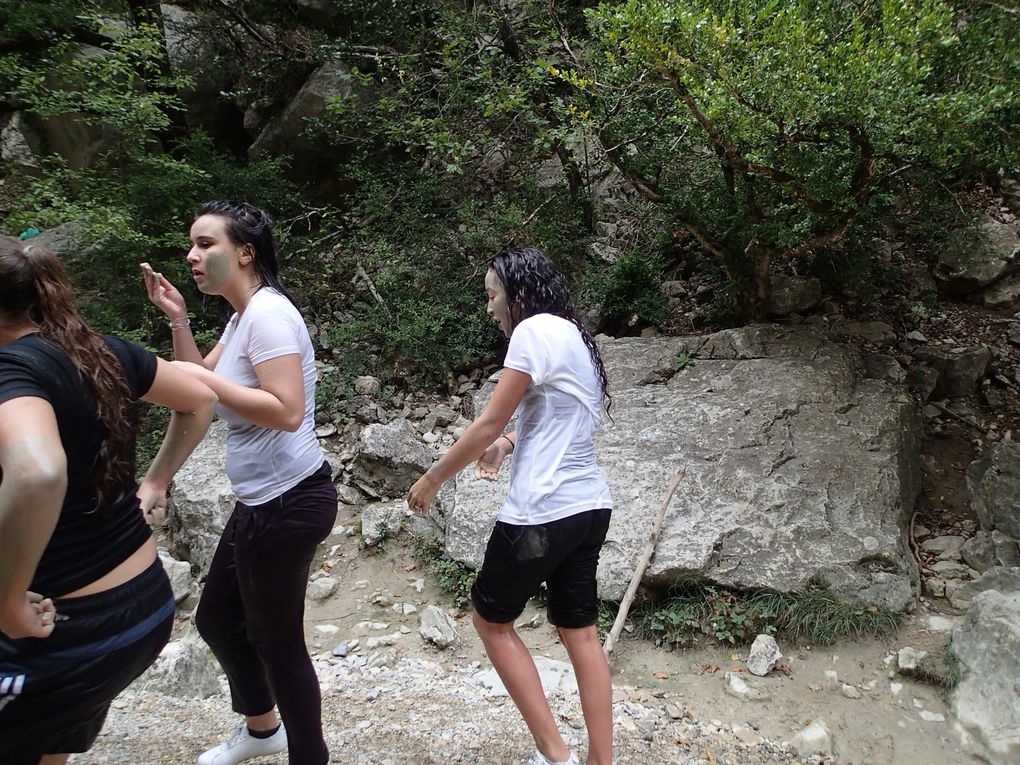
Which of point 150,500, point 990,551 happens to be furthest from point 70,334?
point 990,551

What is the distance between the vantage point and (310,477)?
6.23 feet

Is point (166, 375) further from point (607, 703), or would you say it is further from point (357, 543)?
point (357, 543)

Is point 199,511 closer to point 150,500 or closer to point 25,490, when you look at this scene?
point 150,500

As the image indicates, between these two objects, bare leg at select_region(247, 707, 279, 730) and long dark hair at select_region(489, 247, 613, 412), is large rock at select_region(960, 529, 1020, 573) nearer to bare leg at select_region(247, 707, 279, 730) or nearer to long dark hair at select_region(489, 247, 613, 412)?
long dark hair at select_region(489, 247, 613, 412)

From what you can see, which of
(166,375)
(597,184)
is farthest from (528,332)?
(597,184)

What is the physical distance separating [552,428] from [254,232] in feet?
3.43

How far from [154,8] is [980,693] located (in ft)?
29.0

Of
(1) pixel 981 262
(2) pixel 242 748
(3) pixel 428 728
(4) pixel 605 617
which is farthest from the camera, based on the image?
(1) pixel 981 262

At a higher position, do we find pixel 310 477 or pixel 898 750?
pixel 310 477

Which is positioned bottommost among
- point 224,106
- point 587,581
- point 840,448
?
point 840,448

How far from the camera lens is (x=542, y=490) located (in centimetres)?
186

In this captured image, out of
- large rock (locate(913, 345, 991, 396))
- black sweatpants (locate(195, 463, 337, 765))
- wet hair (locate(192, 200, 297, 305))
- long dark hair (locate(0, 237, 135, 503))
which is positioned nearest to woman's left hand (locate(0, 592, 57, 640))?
long dark hair (locate(0, 237, 135, 503))

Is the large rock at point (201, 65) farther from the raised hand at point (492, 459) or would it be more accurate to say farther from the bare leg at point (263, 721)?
the bare leg at point (263, 721)

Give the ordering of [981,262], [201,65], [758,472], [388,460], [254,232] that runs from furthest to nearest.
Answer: [201,65], [981,262], [388,460], [758,472], [254,232]
